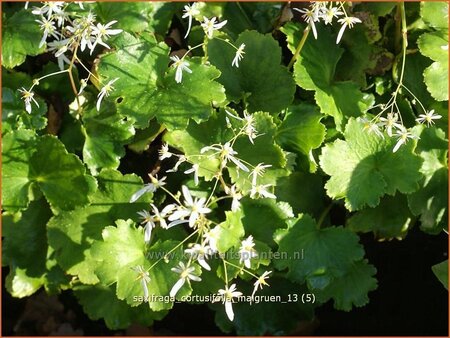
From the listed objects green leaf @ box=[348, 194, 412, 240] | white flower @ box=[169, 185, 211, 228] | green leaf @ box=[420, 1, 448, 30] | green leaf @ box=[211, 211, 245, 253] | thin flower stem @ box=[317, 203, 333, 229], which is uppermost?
green leaf @ box=[420, 1, 448, 30]

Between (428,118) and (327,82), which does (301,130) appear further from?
(428,118)

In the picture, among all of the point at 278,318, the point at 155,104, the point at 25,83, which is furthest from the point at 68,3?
the point at 278,318

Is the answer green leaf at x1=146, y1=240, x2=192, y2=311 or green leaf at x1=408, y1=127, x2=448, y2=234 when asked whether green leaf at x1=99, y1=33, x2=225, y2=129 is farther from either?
green leaf at x1=408, y1=127, x2=448, y2=234

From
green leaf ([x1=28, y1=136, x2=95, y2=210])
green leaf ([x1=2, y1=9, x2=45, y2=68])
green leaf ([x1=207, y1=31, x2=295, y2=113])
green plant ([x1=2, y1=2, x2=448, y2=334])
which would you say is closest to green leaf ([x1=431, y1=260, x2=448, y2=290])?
green plant ([x1=2, y1=2, x2=448, y2=334])

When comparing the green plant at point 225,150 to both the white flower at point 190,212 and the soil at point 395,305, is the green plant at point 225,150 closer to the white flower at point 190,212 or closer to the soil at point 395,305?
the white flower at point 190,212

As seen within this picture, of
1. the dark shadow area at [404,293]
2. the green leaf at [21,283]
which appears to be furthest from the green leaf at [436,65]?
the green leaf at [21,283]
